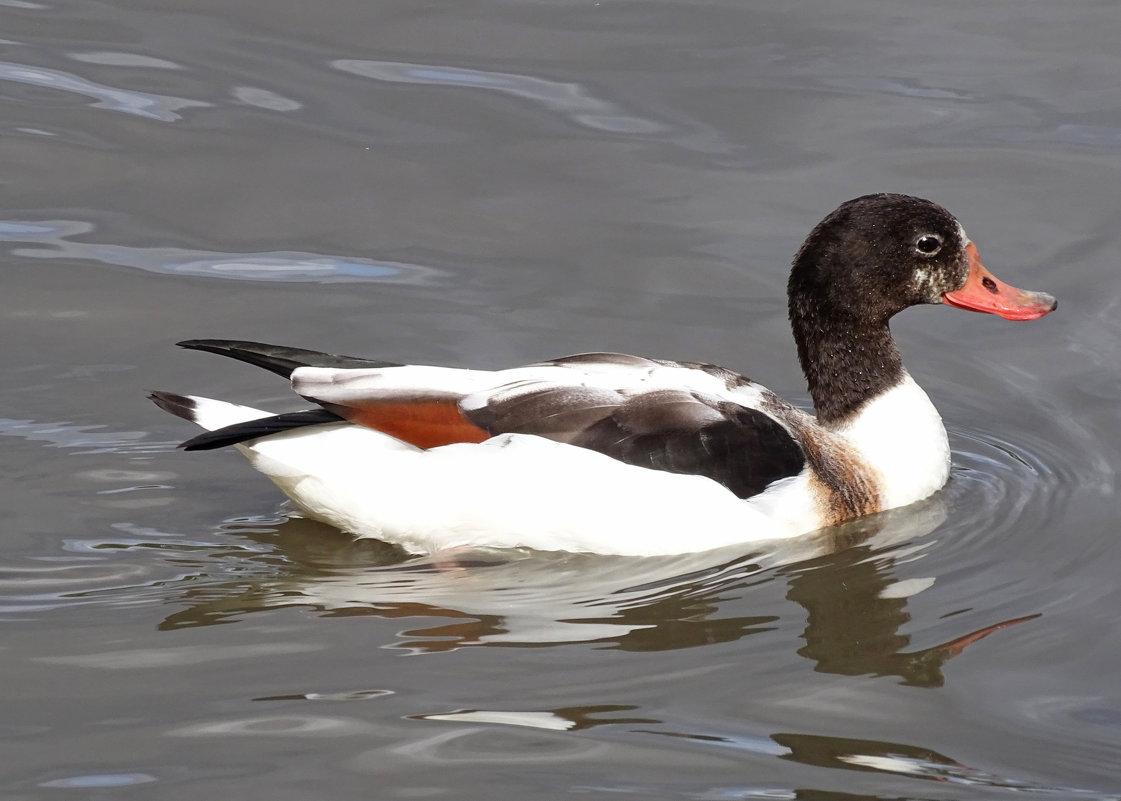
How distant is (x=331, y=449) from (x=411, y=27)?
20.8 feet

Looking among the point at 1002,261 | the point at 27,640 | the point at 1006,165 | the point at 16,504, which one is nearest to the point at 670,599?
the point at 27,640

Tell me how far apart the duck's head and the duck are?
0.07 feet

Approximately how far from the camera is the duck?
269 inches

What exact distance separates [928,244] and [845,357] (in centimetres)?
63

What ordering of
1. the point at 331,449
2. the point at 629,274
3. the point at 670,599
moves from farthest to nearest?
the point at 629,274
the point at 331,449
the point at 670,599

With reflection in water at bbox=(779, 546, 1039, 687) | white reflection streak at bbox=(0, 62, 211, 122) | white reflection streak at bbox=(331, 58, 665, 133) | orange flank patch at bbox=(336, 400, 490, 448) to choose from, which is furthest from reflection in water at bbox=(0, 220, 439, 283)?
reflection in water at bbox=(779, 546, 1039, 687)

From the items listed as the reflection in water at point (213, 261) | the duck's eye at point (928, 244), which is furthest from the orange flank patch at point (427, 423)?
the reflection in water at point (213, 261)

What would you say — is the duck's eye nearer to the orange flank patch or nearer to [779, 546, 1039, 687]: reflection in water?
[779, 546, 1039, 687]: reflection in water

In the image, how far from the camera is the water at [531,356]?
5.57 meters

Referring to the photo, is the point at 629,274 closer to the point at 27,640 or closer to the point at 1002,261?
the point at 1002,261

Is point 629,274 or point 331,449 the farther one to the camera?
point 629,274

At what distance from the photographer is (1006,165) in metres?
11.1

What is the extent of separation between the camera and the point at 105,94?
11609mm

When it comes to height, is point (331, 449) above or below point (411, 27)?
below
